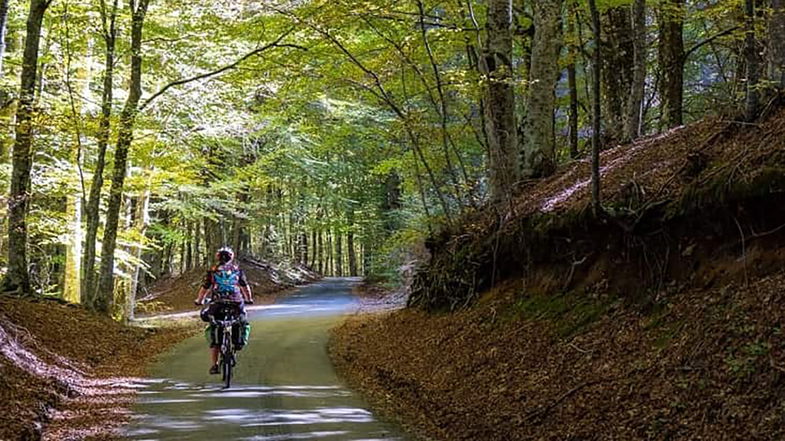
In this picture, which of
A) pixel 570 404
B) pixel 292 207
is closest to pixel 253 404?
pixel 570 404

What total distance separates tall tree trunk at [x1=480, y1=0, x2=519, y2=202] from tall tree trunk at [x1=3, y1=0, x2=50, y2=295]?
840 centimetres

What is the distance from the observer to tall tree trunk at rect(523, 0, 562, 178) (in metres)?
12.5

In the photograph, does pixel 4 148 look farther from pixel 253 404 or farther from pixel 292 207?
pixel 292 207

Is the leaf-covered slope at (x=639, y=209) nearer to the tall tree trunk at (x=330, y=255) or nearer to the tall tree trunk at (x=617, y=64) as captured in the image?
the tall tree trunk at (x=617, y=64)

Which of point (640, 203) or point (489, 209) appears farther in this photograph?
point (489, 209)

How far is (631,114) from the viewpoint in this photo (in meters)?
12.1

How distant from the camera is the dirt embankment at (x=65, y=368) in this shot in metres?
7.03

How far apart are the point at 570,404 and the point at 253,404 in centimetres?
393

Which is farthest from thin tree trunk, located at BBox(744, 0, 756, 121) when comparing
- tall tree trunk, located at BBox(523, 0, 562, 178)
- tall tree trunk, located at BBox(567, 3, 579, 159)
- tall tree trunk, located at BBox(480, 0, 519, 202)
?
tall tree trunk, located at BBox(567, 3, 579, 159)

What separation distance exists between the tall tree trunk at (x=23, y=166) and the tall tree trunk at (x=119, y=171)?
2.39m

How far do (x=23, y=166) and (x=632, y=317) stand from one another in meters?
11.6

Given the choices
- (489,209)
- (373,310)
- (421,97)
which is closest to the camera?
(489,209)

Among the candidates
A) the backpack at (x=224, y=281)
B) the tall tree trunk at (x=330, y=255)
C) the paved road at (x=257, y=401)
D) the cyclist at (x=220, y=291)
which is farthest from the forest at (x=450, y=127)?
the tall tree trunk at (x=330, y=255)

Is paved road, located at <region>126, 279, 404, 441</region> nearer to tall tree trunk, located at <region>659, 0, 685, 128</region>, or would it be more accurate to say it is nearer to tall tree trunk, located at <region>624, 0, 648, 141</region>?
tall tree trunk, located at <region>624, 0, 648, 141</region>
